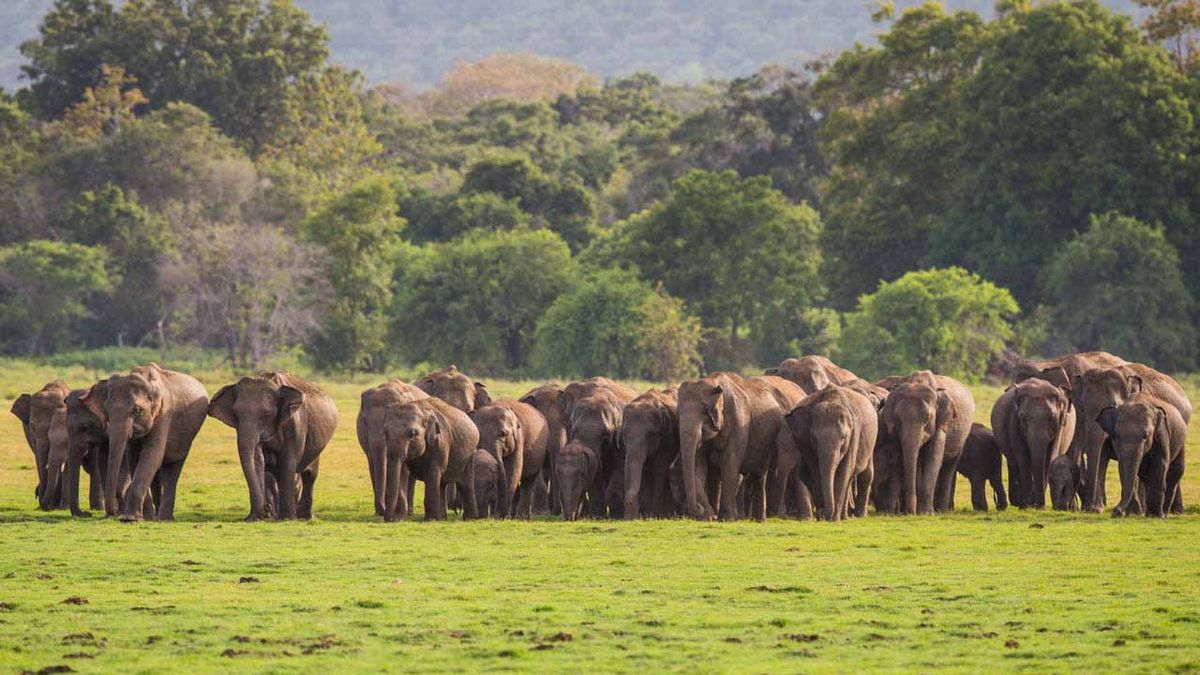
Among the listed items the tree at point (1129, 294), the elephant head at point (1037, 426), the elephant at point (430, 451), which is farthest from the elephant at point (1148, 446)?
the tree at point (1129, 294)

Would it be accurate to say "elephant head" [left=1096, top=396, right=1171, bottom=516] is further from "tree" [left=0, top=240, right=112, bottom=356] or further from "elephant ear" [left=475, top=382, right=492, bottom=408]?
"tree" [left=0, top=240, right=112, bottom=356]

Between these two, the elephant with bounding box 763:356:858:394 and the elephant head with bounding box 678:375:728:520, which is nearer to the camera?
the elephant head with bounding box 678:375:728:520

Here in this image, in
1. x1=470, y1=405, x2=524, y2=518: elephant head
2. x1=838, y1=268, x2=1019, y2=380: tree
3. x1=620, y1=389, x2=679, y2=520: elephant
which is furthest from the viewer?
x1=838, y1=268, x2=1019, y2=380: tree

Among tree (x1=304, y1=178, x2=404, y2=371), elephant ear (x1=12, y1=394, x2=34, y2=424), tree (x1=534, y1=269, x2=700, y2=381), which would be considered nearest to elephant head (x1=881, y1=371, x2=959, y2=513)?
elephant ear (x1=12, y1=394, x2=34, y2=424)

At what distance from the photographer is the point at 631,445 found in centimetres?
2536

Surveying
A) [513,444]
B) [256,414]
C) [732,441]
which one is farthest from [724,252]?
[256,414]

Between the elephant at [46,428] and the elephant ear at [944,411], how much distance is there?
10.8 m

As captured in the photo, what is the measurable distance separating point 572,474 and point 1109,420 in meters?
6.41

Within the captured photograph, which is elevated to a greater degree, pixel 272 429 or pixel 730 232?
pixel 730 232

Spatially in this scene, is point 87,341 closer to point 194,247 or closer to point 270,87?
point 194,247

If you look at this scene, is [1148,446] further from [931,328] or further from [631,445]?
[931,328]

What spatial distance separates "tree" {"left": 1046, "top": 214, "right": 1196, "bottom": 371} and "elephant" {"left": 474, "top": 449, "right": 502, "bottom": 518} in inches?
1464

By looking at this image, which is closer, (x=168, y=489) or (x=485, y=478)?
(x=168, y=489)

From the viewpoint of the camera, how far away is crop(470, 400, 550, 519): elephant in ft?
85.3
